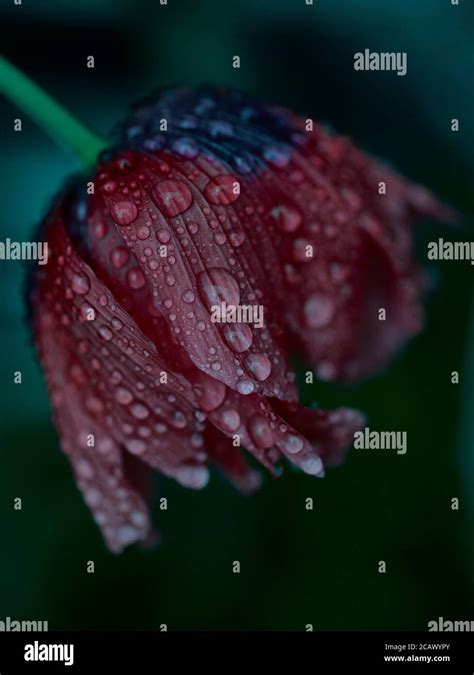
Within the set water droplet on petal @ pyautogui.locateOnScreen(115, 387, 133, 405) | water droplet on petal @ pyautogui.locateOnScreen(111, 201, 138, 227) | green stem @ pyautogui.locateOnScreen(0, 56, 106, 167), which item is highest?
green stem @ pyautogui.locateOnScreen(0, 56, 106, 167)

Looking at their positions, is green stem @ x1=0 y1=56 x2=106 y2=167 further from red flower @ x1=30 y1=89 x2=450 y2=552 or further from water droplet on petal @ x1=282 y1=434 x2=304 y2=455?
water droplet on petal @ x1=282 y1=434 x2=304 y2=455

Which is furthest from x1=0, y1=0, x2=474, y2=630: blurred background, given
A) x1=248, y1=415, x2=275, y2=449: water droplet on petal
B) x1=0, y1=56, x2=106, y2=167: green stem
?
x1=248, y1=415, x2=275, y2=449: water droplet on petal

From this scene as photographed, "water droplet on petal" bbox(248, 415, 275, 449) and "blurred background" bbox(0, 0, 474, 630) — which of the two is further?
"blurred background" bbox(0, 0, 474, 630)

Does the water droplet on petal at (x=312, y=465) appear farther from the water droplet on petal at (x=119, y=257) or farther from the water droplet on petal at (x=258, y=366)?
the water droplet on petal at (x=119, y=257)

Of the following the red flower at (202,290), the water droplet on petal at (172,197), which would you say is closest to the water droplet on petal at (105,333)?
the red flower at (202,290)

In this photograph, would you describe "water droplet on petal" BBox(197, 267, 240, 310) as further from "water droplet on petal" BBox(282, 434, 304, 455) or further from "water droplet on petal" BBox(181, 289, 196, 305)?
"water droplet on petal" BBox(282, 434, 304, 455)

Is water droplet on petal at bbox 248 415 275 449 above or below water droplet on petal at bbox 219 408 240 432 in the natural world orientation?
below

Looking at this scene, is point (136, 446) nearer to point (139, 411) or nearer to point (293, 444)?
point (139, 411)
